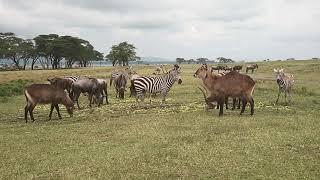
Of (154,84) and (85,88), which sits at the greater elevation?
(154,84)

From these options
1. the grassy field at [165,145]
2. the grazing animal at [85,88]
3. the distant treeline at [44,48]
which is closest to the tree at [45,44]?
the distant treeline at [44,48]

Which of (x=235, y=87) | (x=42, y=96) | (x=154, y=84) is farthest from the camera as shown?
(x=154, y=84)

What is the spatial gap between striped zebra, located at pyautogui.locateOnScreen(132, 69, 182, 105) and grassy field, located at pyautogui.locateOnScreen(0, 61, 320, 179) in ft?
8.62

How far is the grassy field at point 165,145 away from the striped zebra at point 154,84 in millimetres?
2627

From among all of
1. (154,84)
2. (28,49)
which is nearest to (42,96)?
(154,84)

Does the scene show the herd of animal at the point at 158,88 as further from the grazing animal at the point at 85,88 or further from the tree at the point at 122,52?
the tree at the point at 122,52

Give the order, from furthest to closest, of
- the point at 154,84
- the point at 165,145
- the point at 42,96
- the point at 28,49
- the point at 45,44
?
the point at 28,49, the point at 45,44, the point at 154,84, the point at 42,96, the point at 165,145

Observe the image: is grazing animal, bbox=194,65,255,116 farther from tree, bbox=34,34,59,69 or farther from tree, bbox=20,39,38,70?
tree, bbox=20,39,38,70

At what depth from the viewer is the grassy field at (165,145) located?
1102 cm

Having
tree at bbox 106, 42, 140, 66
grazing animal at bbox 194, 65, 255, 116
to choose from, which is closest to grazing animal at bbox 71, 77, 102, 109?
grazing animal at bbox 194, 65, 255, 116

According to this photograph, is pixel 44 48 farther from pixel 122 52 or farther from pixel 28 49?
pixel 122 52

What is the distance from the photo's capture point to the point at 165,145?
45.1 ft

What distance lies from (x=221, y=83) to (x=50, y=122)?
27.1 ft

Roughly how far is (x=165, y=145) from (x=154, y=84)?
11.5 metres
